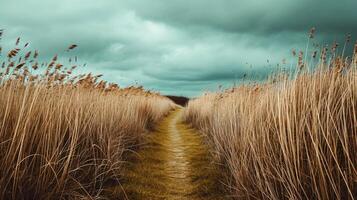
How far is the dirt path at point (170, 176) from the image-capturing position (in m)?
4.02

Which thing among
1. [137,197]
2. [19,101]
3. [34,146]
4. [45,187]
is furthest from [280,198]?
[19,101]

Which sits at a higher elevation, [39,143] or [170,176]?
[39,143]

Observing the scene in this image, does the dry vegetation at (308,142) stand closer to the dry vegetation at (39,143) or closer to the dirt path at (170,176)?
the dirt path at (170,176)

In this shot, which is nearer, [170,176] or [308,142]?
[308,142]

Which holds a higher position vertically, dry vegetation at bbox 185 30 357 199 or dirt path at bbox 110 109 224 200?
dry vegetation at bbox 185 30 357 199

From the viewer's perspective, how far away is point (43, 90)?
12.0ft

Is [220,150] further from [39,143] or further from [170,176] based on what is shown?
[39,143]

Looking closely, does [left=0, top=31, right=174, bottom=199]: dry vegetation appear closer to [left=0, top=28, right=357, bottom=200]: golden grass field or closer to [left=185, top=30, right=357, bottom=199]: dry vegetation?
[left=0, top=28, right=357, bottom=200]: golden grass field

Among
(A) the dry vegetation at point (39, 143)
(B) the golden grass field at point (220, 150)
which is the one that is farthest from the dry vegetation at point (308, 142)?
(A) the dry vegetation at point (39, 143)

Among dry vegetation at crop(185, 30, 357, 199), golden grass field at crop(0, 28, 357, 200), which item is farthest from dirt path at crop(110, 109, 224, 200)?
dry vegetation at crop(185, 30, 357, 199)

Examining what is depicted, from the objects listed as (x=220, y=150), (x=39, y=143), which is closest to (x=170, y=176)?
(x=220, y=150)

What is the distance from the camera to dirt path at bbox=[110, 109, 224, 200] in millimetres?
4020

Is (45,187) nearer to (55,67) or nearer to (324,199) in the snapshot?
(55,67)

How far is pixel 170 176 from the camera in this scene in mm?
4891
